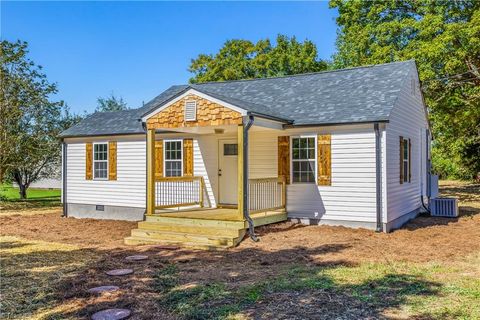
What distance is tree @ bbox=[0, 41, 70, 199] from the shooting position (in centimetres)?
1895

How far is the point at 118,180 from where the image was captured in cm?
1400

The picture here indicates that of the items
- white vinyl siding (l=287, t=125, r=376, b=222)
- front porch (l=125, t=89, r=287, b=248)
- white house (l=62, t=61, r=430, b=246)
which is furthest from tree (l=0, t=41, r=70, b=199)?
white vinyl siding (l=287, t=125, r=376, b=222)

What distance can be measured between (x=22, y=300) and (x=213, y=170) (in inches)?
313

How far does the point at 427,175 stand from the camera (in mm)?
14984

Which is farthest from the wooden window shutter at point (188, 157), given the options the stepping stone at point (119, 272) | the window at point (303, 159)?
the stepping stone at point (119, 272)

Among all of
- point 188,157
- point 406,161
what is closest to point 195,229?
point 188,157

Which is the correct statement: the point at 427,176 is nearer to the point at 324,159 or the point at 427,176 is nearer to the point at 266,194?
the point at 324,159

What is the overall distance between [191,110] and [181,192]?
3599 mm

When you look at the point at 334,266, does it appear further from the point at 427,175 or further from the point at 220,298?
the point at 427,175

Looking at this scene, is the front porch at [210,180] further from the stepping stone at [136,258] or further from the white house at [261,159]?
the stepping stone at [136,258]

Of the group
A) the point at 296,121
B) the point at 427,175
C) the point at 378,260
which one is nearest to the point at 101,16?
the point at 296,121

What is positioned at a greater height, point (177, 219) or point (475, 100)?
point (475, 100)

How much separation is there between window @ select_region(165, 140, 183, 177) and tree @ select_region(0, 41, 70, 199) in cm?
992

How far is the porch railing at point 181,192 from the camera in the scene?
12298 millimetres
